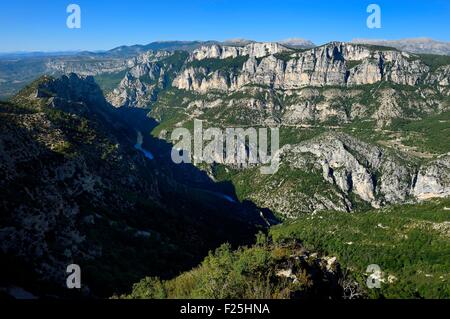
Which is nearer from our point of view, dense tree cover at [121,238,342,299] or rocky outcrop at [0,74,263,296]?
dense tree cover at [121,238,342,299]

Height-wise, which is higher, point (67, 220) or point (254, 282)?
point (254, 282)

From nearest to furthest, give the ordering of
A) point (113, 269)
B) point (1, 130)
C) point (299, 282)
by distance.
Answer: point (299, 282), point (113, 269), point (1, 130)

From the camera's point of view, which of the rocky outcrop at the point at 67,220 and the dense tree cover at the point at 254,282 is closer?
the dense tree cover at the point at 254,282

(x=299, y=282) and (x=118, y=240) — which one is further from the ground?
(x=299, y=282)

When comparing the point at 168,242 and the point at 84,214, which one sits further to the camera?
the point at 168,242

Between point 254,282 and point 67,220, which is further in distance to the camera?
point 67,220
